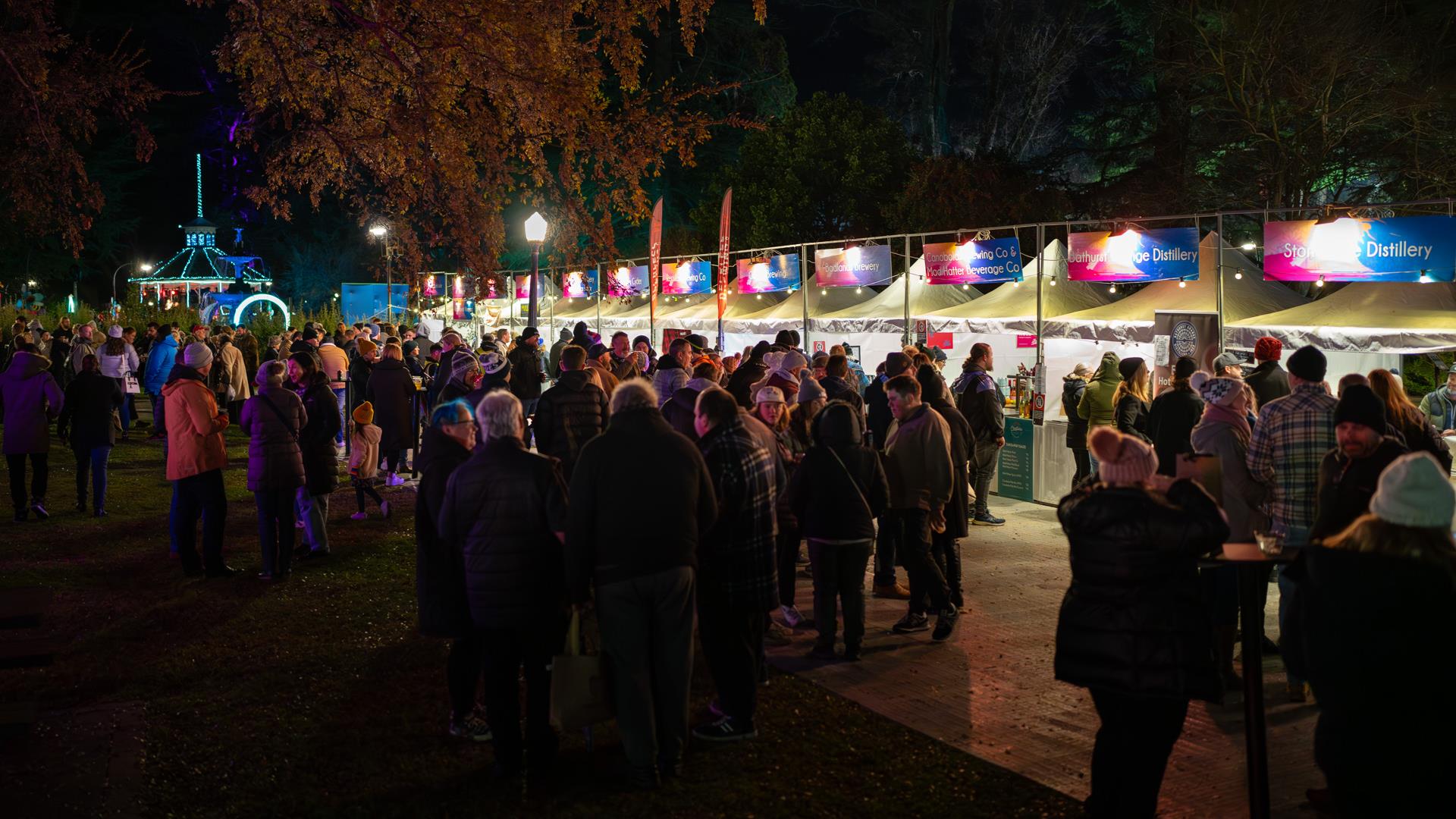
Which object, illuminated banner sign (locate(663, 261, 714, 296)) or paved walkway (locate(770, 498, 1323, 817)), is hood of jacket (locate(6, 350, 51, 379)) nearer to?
paved walkway (locate(770, 498, 1323, 817))

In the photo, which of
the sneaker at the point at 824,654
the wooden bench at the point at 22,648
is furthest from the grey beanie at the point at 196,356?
the sneaker at the point at 824,654

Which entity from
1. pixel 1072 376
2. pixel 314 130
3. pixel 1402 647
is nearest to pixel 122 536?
pixel 314 130

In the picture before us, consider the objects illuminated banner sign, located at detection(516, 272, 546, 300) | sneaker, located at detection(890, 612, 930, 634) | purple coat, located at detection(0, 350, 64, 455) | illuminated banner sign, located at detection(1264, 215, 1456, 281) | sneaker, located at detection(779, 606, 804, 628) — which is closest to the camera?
sneaker, located at detection(890, 612, 930, 634)

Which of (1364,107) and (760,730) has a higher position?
(1364,107)

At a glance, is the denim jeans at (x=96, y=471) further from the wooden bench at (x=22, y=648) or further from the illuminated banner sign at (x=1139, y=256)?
the illuminated banner sign at (x=1139, y=256)

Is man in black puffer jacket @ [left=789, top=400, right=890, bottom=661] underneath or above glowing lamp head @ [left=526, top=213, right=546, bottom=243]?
underneath

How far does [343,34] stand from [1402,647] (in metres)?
10.1

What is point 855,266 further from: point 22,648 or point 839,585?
point 22,648

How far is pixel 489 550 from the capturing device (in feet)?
17.7

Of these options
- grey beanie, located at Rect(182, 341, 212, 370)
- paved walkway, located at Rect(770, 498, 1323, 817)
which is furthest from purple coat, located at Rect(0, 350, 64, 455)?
paved walkway, located at Rect(770, 498, 1323, 817)

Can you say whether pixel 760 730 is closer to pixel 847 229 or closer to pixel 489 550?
pixel 489 550

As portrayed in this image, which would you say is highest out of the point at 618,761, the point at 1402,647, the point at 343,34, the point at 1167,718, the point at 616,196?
the point at 343,34

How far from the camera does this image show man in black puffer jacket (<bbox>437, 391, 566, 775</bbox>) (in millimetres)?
5375

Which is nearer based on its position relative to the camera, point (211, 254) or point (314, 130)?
point (314, 130)
